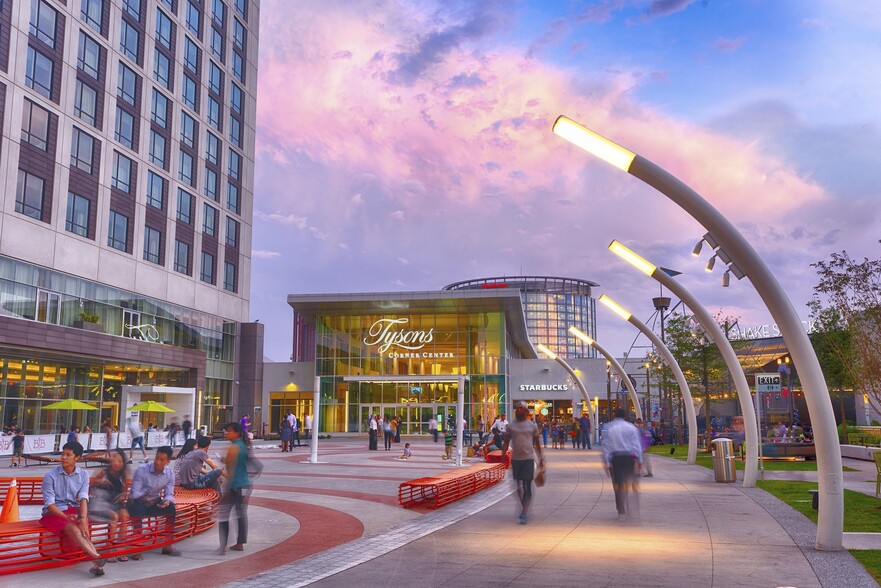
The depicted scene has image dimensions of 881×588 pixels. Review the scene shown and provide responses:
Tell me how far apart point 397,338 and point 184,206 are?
58.6 feet

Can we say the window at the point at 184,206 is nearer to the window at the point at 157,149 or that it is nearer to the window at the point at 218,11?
the window at the point at 157,149

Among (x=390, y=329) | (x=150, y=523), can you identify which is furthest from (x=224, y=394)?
(x=150, y=523)

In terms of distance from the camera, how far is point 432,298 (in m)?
54.5

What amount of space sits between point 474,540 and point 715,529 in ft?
12.3

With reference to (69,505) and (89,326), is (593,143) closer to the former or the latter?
(69,505)

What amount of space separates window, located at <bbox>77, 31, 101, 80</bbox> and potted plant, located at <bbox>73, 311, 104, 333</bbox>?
516 inches

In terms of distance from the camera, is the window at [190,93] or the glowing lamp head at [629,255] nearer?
the glowing lamp head at [629,255]

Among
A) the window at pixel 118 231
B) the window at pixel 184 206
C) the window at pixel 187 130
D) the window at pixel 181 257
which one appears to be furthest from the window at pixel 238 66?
the window at pixel 118 231

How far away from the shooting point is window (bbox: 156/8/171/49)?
48.2 meters

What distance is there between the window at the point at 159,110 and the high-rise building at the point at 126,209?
139mm

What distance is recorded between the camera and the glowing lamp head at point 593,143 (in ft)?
32.3

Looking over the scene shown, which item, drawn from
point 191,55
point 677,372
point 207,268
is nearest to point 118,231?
point 207,268

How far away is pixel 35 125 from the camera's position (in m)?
36.5

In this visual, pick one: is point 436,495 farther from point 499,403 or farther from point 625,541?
point 499,403
